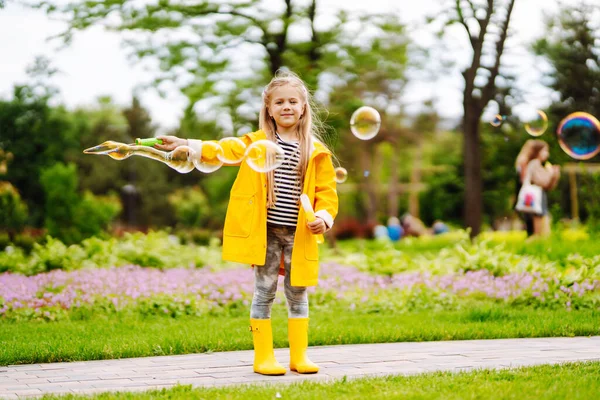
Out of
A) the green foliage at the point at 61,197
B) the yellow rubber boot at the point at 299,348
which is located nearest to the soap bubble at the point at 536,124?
the yellow rubber boot at the point at 299,348

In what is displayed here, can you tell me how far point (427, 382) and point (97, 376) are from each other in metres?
1.96

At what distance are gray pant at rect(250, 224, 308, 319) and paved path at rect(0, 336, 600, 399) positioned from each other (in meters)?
0.39

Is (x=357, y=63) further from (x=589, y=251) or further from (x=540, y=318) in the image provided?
(x=540, y=318)

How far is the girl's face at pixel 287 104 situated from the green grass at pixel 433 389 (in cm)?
168

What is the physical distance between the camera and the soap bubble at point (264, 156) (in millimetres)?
4629

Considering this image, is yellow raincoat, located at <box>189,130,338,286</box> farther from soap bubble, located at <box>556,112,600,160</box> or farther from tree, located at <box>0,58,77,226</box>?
tree, located at <box>0,58,77,226</box>

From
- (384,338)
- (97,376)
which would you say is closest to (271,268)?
(97,376)

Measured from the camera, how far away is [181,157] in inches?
181

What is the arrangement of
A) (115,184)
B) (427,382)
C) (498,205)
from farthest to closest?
(115,184), (498,205), (427,382)

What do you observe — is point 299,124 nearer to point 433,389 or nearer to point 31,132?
point 433,389

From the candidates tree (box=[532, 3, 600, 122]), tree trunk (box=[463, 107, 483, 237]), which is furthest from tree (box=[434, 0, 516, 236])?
tree (box=[532, 3, 600, 122])

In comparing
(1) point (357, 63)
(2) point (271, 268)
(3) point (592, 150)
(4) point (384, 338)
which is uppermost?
(1) point (357, 63)

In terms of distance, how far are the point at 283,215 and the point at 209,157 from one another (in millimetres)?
586

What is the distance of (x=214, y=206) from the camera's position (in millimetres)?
43625
